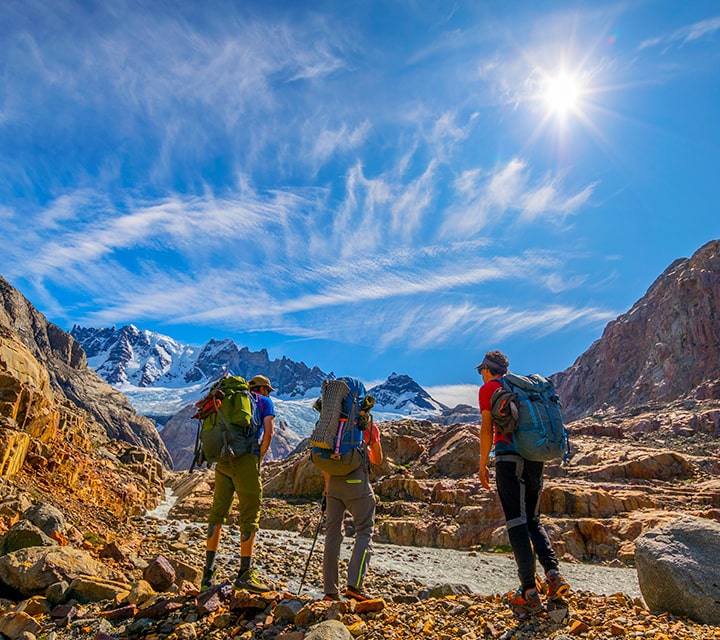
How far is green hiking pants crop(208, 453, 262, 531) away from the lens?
800cm

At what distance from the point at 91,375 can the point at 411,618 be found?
176511 millimetres

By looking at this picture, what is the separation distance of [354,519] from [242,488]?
2.02 m

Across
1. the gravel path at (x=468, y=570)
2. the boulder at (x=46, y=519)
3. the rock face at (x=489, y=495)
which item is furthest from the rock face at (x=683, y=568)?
the rock face at (x=489, y=495)

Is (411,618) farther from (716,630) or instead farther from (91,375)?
(91,375)

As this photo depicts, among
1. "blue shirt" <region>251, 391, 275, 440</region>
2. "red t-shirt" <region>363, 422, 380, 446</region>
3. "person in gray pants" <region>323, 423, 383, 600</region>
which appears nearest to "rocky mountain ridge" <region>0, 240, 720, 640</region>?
"person in gray pants" <region>323, 423, 383, 600</region>

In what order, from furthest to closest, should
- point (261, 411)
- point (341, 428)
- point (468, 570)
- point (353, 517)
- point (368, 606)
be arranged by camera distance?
point (468, 570) → point (261, 411) → point (341, 428) → point (353, 517) → point (368, 606)

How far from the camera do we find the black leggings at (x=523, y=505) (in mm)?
6254

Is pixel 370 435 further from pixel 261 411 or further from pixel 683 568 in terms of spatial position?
pixel 683 568

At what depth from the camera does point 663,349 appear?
420ft

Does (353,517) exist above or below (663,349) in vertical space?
below

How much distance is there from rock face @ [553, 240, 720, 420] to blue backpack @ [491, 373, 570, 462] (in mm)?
108914

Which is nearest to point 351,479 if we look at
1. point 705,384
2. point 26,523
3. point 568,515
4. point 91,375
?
point 26,523

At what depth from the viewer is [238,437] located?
7902mm

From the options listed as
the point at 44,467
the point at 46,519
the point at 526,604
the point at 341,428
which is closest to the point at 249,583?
the point at 341,428
